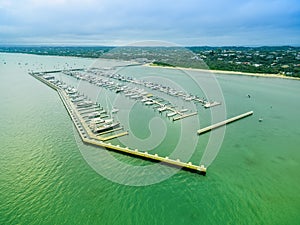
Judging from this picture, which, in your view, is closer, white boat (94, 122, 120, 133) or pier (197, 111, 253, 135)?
white boat (94, 122, 120, 133)

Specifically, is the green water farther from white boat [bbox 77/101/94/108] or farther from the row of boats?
white boat [bbox 77/101/94/108]

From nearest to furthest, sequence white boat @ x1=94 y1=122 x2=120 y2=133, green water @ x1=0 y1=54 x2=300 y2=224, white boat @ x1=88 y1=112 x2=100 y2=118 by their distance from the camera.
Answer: green water @ x1=0 y1=54 x2=300 y2=224 < white boat @ x1=94 y1=122 x2=120 y2=133 < white boat @ x1=88 y1=112 x2=100 y2=118

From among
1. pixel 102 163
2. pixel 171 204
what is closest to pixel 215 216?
pixel 171 204

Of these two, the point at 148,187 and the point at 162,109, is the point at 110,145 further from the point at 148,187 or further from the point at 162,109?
the point at 162,109

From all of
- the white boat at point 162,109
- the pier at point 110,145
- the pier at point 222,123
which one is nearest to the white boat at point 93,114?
the pier at point 110,145

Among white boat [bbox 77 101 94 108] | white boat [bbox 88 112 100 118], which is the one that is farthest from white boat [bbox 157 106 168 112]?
white boat [bbox 77 101 94 108]

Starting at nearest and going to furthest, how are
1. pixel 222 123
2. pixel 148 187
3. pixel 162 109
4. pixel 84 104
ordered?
pixel 148 187, pixel 222 123, pixel 162 109, pixel 84 104

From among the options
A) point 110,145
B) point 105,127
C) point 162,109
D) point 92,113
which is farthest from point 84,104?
point 110,145

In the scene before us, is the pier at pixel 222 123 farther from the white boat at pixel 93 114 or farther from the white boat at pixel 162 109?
the white boat at pixel 93 114
